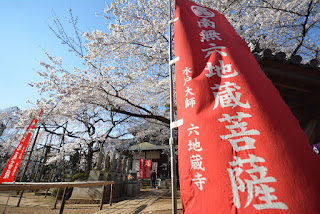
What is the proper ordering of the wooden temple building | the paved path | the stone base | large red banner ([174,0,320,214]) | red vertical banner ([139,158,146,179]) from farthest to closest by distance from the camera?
red vertical banner ([139,158,146,179]) < the stone base < the paved path < the wooden temple building < large red banner ([174,0,320,214])

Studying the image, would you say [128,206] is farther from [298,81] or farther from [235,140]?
[298,81]

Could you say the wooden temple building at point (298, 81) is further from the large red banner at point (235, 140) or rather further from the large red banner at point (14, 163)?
the large red banner at point (14, 163)

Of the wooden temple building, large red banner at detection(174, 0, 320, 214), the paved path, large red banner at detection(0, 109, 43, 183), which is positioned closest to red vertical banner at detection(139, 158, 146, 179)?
the paved path

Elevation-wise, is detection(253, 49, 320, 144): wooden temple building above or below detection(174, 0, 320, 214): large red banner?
above

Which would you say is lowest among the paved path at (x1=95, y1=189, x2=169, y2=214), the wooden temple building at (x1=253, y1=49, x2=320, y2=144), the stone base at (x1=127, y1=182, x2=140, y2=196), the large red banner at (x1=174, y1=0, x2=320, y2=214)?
the paved path at (x1=95, y1=189, x2=169, y2=214)

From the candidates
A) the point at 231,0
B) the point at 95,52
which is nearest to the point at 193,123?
the point at 95,52

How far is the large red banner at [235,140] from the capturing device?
1356 millimetres

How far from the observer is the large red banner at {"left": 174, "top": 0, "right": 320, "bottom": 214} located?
1.36 metres

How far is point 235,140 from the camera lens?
1.68 meters

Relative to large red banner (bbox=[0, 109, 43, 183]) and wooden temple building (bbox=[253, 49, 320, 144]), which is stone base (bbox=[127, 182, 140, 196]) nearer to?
large red banner (bbox=[0, 109, 43, 183])

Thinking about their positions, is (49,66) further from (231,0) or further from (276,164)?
(276,164)

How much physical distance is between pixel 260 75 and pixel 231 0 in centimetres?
754

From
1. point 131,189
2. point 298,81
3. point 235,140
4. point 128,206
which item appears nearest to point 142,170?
point 131,189

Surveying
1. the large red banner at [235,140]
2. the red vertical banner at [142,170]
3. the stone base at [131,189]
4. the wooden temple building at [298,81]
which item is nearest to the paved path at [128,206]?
A: the stone base at [131,189]
